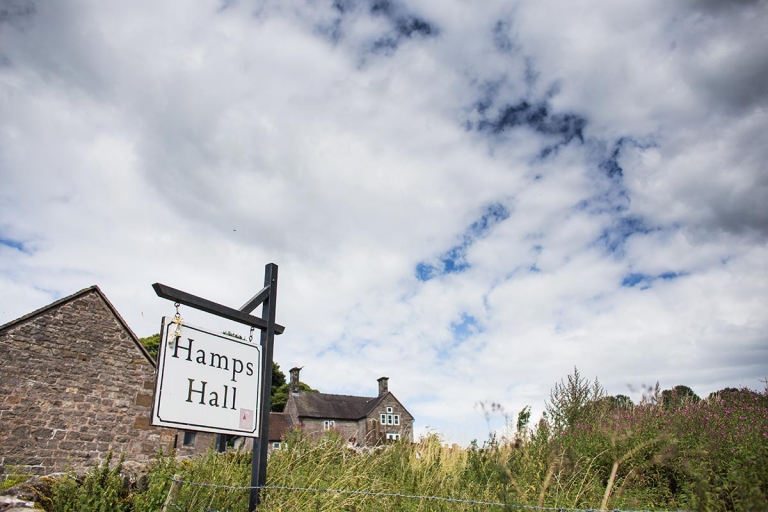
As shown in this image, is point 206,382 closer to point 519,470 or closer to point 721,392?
point 519,470

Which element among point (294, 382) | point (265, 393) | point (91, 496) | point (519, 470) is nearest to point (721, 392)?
point (519, 470)

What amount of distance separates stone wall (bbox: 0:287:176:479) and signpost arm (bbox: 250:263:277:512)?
787 centimetres

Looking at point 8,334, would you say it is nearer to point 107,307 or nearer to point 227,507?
point 107,307

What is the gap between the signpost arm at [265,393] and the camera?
181 inches

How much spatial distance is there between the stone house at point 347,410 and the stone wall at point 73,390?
2827 centimetres

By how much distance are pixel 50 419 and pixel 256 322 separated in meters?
8.15

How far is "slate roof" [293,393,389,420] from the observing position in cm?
3950

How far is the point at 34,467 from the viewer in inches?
379

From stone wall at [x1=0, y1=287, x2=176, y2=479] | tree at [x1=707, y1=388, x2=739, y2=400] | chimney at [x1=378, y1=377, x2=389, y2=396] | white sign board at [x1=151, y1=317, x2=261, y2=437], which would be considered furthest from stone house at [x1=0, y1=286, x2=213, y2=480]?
chimney at [x1=378, y1=377, x2=389, y2=396]

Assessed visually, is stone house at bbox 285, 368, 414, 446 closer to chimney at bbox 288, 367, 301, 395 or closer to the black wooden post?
chimney at bbox 288, 367, 301, 395

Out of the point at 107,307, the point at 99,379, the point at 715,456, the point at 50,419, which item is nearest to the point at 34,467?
the point at 50,419

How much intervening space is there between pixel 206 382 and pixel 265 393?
0.82 meters

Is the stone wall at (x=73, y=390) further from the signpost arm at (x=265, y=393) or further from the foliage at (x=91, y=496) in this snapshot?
the signpost arm at (x=265, y=393)

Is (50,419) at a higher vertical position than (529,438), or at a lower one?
higher
